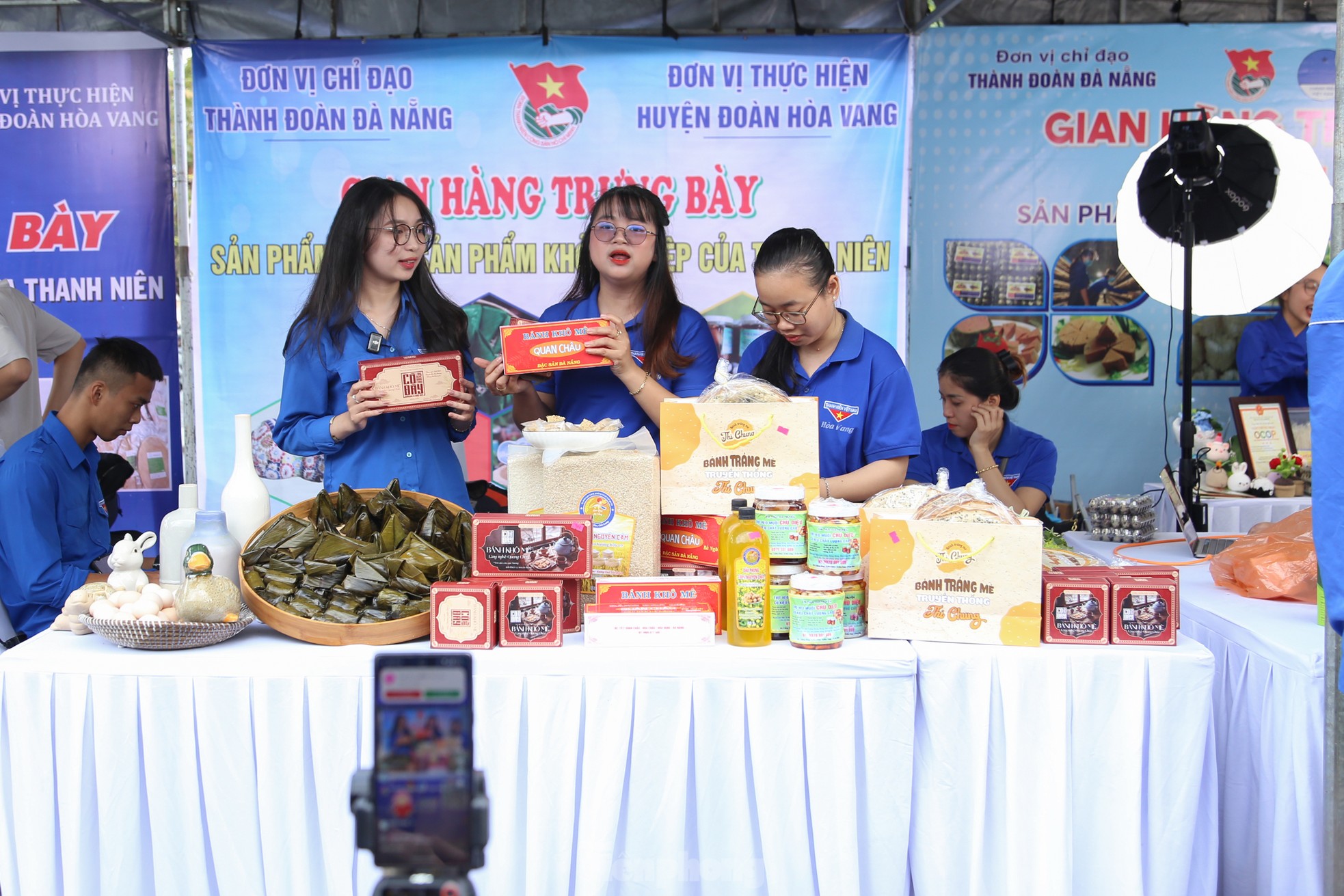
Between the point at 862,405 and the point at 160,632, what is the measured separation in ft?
5.46

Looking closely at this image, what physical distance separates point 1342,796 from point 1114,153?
374 centimetres

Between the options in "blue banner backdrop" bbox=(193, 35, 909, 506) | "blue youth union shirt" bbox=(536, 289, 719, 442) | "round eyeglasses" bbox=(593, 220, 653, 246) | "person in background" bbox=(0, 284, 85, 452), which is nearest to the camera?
"round eyeglasses" bbox=(593, 220, 653, 246)

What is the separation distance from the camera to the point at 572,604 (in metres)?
2.06

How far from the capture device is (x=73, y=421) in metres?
2.99


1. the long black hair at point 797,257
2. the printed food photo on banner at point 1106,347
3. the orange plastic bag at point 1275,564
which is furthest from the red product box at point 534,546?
A: the printed food photo on banner at point 1106,347

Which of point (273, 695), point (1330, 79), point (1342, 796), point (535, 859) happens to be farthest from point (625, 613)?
point (1330, 79)

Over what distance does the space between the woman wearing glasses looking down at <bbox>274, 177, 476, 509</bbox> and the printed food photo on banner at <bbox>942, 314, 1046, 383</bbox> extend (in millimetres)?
2982

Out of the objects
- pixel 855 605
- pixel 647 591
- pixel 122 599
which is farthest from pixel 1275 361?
pixel 122 599

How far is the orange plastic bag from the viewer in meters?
2.34

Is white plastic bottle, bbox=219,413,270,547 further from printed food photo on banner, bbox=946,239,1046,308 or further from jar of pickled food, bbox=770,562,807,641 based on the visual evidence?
printed food photo on banner, bbox=946,239,1046,308

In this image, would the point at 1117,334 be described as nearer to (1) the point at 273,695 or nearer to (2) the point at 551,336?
(2) the point at 551,336

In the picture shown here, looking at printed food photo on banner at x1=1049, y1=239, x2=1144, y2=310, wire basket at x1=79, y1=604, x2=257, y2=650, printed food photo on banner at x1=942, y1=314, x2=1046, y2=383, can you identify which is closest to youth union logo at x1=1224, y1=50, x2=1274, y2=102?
printed food photo on banner at x1=1049, y1=239, x2=1144, y2=310

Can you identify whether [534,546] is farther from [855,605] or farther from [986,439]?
[986,439]

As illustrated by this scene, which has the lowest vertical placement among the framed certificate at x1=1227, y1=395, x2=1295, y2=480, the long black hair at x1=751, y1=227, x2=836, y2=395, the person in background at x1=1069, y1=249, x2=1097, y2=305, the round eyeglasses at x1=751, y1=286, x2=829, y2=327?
the framed certificate at x1=1227, y1=395, x2=1295, y2=480
